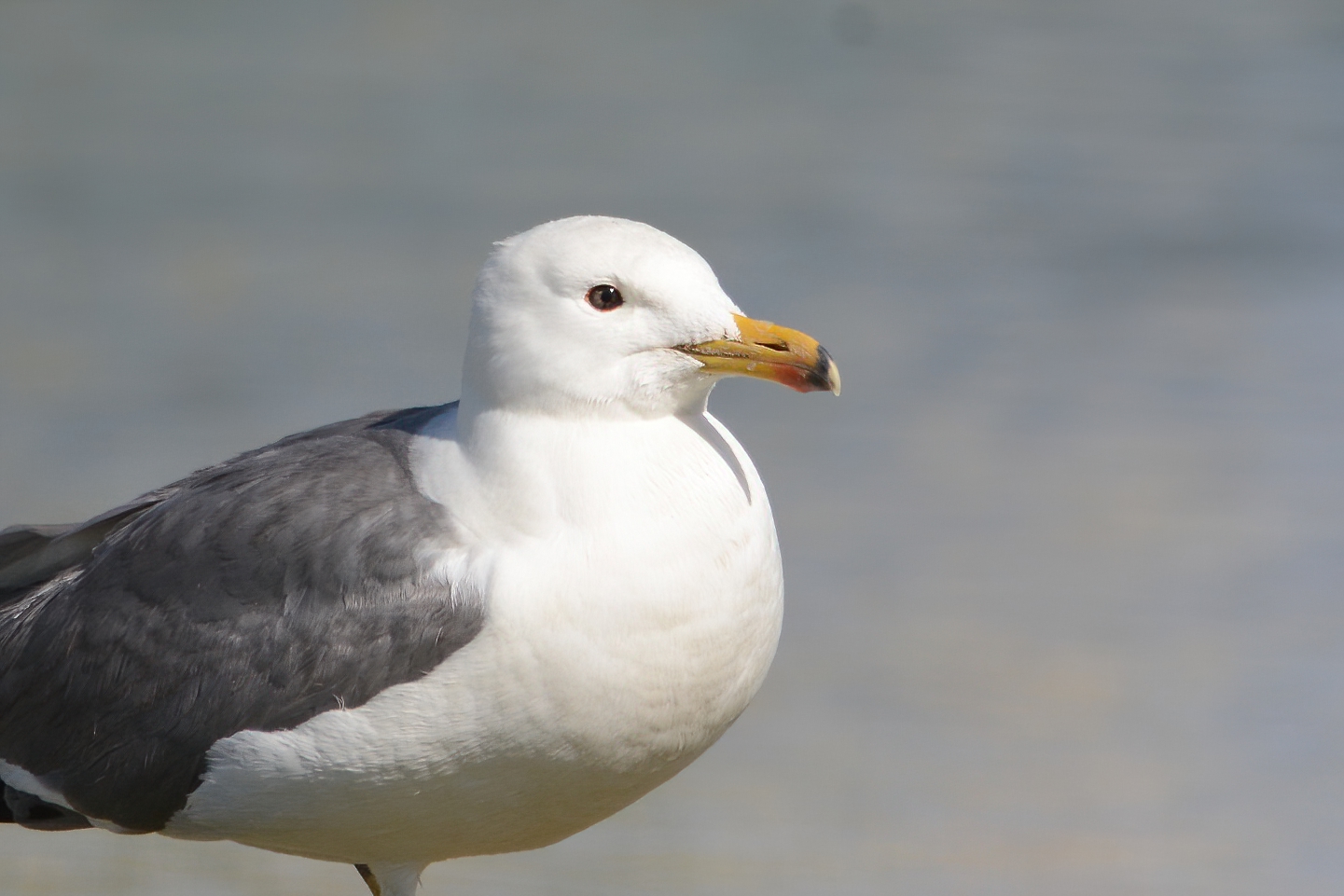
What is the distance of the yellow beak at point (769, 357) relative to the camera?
9.85 feet

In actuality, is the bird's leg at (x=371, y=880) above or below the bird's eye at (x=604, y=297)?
below

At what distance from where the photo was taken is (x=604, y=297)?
3012 millimetres

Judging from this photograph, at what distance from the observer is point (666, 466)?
10.0 ft

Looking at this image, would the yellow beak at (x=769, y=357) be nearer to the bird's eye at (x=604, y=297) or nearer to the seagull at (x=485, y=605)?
the seagull at (x=485, y=605)

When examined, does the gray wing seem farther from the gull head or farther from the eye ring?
the eye ring

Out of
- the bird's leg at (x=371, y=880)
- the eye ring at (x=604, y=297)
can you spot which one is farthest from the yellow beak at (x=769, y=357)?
the bird's leg at (x=371, y=880)

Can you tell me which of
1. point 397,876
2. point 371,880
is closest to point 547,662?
point 397,876

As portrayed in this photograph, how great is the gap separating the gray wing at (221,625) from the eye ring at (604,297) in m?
0.44

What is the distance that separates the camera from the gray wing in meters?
2.96

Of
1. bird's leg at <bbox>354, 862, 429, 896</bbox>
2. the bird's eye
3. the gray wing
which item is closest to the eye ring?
the bird's eye

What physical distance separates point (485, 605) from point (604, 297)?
1.80ft

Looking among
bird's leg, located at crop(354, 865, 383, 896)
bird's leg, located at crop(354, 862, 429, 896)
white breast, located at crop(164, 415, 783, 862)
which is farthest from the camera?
bird's leg, located at crop(354, 865, 383, 896)

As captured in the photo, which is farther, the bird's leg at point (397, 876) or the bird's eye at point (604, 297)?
the bird's leg at point (397, 876)

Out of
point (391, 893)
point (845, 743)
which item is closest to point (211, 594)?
point (391, 893)
